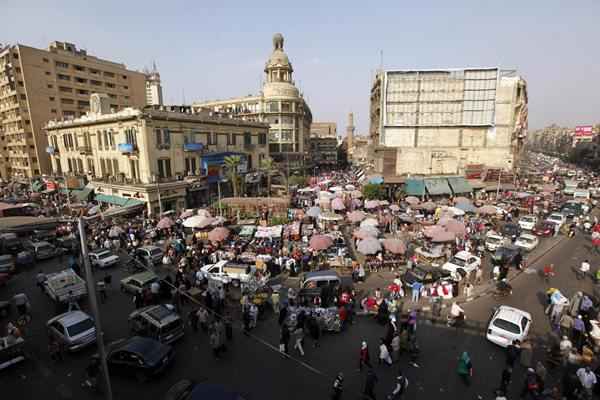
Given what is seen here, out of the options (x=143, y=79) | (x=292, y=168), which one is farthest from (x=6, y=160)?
(x=292, y=168)

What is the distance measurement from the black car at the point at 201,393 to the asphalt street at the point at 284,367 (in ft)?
5.54

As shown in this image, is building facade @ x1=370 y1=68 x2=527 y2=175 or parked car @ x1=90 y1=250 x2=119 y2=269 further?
building facade @ x1=370 y1=68 x2=527 y2=175

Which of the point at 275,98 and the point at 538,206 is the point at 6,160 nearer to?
the point at 275,98

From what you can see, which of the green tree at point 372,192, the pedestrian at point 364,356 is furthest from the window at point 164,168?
the pedestrian at point 364,356

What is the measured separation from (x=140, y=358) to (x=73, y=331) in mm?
3967

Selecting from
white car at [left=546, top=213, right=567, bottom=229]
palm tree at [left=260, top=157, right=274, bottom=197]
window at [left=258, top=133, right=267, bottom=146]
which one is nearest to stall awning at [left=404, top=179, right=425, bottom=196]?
white car at [left=546, top=213, right=567, bottom=229]

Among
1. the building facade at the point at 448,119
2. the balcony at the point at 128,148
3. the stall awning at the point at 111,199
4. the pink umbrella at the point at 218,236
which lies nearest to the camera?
the pink umbrella at the point at 218,236

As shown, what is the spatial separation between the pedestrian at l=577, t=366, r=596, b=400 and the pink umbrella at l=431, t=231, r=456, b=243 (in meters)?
11.6

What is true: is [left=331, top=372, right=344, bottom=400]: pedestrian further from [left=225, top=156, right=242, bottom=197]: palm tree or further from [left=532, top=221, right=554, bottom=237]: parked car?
[left=225, top=156, right=242, bottom=197]: palm tree

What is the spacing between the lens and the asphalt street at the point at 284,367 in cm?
972

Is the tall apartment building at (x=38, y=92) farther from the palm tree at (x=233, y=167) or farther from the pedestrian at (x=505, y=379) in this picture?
the pedestrian at (x=505, y=379)

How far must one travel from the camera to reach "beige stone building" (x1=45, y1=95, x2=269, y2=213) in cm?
3200

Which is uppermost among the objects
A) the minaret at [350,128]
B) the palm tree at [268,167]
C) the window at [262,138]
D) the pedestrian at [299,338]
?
the minaret at [350,128]

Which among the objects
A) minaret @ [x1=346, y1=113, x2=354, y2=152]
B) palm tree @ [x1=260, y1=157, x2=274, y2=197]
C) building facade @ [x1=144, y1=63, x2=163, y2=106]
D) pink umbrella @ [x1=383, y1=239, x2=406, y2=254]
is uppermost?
building facade @ [x1=144, y1=63, x2=163, y2=106]
